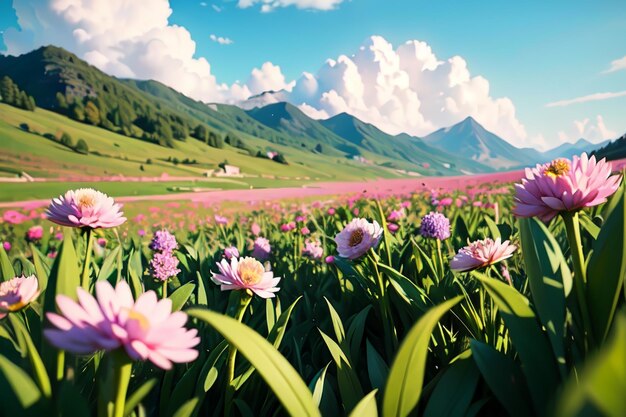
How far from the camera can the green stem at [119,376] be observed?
1.61 feet

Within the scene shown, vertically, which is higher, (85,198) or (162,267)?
(85,198)

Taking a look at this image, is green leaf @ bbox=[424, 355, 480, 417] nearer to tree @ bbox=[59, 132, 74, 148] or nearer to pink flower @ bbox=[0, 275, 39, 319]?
pink flower @ bbox=[0, 275, 39, 319]

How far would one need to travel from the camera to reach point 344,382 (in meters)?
0.86

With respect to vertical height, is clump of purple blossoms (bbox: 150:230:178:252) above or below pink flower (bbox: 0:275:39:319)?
below

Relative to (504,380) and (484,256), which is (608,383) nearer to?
(504,380)

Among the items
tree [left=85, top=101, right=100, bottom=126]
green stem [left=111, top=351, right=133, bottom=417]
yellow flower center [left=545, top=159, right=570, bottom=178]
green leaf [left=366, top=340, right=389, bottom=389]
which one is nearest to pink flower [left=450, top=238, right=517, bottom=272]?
yellow flower center [left=545, top=159, right=570, bottom=178]

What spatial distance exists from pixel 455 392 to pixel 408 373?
0.19 meters

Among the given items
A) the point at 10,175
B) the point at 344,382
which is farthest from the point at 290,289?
the point at 10,175

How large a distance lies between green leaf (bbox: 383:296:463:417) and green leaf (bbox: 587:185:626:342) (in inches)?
14.6

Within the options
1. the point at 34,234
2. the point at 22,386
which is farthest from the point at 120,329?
the point at 34,234

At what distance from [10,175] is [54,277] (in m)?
26.0

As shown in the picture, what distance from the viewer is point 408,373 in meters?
0.64

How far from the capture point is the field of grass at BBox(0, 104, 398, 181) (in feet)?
85.4

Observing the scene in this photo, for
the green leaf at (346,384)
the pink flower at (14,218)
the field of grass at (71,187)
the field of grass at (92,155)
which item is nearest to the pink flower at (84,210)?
the green leaf at (346,384)
